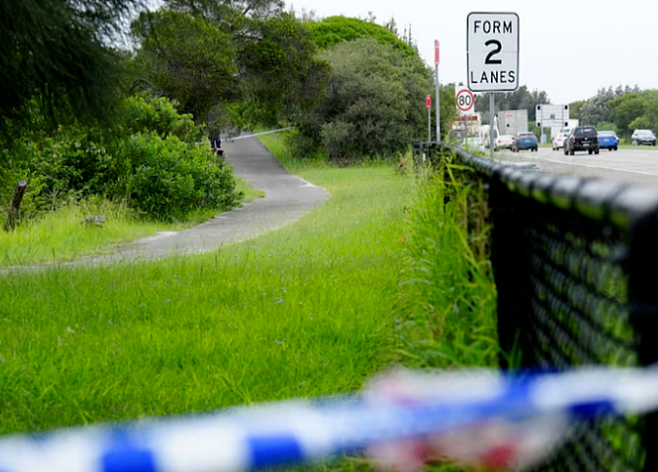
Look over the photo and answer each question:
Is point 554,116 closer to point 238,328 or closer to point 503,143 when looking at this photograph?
point 503,143

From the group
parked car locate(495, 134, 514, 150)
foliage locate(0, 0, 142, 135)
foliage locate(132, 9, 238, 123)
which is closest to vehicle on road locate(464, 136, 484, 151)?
parked car locate(495, 134, 514, 150)

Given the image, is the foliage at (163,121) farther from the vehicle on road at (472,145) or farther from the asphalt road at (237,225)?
the vehicle on road at (472,145)

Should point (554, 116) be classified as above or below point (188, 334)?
below

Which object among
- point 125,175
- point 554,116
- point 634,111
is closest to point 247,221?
point 125,175

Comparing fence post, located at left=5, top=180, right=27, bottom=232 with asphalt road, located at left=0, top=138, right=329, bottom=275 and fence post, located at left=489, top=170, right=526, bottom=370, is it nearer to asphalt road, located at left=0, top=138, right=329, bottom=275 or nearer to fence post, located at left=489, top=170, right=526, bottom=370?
asphalt road, located at left=0, top=138, right=329, bottom=275

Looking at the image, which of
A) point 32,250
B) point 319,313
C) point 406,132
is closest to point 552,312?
point 319,313

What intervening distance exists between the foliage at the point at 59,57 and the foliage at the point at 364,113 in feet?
121

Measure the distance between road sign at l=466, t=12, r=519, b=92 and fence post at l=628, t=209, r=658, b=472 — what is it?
12.3m

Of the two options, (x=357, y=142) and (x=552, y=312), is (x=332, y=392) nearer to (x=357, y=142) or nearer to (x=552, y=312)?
(x=552, y=312)

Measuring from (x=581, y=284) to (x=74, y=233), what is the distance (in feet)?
43.0

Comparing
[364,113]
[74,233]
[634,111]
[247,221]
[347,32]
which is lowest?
[634,111]

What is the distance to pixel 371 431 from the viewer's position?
112cm

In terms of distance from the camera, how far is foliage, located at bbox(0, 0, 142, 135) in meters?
6.93

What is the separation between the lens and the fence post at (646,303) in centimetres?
150
